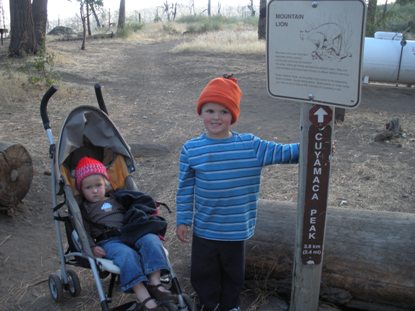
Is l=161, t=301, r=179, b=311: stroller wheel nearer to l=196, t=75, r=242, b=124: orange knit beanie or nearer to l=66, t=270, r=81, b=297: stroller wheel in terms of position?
l=66, t=270, r=81, b=297: stroller wheel

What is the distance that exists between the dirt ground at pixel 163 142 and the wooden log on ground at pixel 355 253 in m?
0.68

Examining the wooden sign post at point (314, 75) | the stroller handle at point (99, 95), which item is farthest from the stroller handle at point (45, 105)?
the wooden sign post at point (314, 75)

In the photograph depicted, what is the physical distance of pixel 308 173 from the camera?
267 centimetres

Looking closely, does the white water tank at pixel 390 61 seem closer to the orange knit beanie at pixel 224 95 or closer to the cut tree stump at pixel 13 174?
the cut tree stump at pixel 13 174

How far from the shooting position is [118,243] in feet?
10.0

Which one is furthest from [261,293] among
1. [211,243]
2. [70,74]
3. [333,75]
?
[70,74]

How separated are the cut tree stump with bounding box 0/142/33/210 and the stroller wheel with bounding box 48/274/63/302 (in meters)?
1.35

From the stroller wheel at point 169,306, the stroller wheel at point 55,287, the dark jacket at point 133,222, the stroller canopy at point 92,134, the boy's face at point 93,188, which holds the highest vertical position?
the stroller canopy at point 92,134

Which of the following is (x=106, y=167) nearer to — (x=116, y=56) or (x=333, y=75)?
(x=333, y=75)

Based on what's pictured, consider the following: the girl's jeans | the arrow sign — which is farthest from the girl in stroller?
the arrow sign

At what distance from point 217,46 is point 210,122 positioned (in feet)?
63.5

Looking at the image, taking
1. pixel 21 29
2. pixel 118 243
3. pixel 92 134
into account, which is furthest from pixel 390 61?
pixel 21 29

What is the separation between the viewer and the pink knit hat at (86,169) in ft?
11.0

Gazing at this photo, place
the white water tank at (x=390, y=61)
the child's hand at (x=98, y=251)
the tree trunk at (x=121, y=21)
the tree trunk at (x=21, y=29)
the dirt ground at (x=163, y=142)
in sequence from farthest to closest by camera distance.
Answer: the tree trunk at (x=121, y=21), the tree trunk at (x=21, y=29), the white water tank at (x=390, y=61), the dirt ground at (x=163, y=142), the child's hand at (x=98, y=251)
